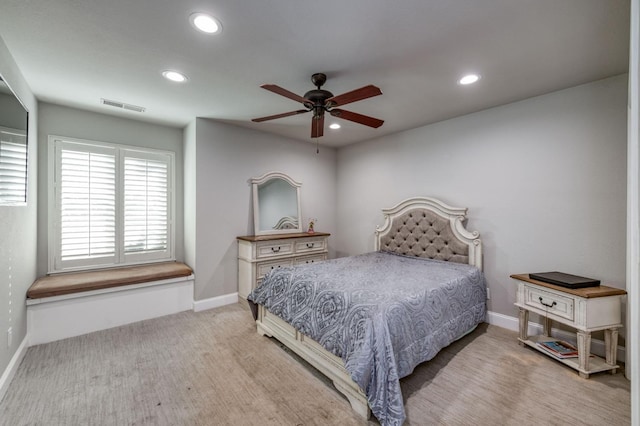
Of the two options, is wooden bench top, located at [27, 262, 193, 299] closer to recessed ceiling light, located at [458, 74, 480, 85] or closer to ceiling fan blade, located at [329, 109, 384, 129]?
ceiling fan blade, located at [329, 109, 384, 129]

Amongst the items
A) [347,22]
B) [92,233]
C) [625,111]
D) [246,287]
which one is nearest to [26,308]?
[92,233]

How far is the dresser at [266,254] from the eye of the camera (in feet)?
12.3

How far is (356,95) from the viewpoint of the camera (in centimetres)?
203

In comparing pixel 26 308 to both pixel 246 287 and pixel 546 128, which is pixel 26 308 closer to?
pixel 246 287

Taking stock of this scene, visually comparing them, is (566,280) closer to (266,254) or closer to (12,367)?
(266,254)

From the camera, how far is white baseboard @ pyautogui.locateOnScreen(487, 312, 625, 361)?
2.48 m

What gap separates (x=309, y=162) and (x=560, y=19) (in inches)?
A: 144

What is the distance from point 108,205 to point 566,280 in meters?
5.13

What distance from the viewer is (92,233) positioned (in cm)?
341

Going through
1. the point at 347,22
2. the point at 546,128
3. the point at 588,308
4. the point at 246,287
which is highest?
the point at 347,22

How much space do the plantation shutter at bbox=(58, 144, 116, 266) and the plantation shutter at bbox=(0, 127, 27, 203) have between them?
77cm

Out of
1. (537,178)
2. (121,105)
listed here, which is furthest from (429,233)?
(121,105)

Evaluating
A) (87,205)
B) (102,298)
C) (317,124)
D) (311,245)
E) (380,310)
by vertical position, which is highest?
(317,124)

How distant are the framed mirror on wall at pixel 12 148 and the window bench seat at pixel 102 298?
1.01 m
